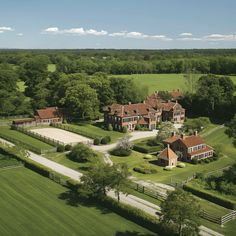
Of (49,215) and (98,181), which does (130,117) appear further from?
(49,215)

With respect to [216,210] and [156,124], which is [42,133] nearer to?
[156,124]

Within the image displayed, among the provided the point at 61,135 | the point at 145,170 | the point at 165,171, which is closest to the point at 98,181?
the point at 145,170

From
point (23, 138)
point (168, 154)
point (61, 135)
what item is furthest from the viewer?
point (61, 135)

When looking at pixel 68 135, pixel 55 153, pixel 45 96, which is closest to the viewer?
pixel 55 153

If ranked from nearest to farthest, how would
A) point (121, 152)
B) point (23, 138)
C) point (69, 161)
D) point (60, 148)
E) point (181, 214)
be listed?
point (181, 214), point (69, 161), point (121, 152), point (60, 148), point (23, 138)

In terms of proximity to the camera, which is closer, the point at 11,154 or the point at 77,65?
the point at 11,154

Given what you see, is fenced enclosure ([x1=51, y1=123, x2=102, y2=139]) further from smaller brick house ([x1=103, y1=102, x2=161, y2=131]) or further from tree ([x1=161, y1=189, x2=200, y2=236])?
tree ([x1=161, y1=189, x2=200, y2=236])

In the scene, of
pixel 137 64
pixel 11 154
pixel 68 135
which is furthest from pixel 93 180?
pixel 137 64
